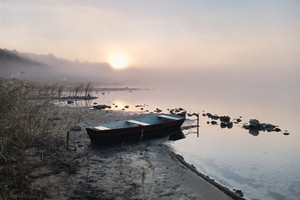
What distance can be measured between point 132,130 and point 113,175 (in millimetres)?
6451

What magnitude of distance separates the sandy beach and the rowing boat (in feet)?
3.09

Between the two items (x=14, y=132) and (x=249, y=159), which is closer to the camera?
(x=14, y=132)

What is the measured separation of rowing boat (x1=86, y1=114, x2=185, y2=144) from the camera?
15.0 m

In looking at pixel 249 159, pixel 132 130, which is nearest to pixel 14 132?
pixel 132 130

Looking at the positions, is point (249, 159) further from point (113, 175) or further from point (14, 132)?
point (14, 132)

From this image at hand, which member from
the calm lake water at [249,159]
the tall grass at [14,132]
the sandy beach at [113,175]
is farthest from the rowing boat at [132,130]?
the tall grass at [14,132]

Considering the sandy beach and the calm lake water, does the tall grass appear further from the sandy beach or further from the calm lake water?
the calm lake water

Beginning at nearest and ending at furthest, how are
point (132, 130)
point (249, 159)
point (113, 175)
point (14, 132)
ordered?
1. point (14, 132)
2. point (113, 175)
3. point (132, 130)
4. point (249, 159)

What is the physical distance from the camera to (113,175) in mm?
10344

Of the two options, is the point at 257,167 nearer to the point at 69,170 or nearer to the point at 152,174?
the point at 152,174

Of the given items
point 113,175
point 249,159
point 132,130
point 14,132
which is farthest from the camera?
point 249,159

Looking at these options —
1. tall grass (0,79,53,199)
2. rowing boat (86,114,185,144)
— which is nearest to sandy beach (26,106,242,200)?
tall grass (0,79,53,199)

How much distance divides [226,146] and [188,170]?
9.70m

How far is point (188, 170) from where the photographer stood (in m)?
12.0
